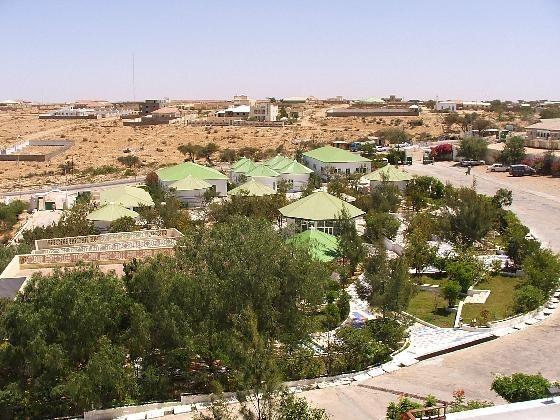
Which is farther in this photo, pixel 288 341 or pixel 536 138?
pixel 536 138

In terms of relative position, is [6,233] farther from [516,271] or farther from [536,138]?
[536,138]

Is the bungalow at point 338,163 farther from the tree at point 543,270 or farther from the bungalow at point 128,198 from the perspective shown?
the tree at point 543,270

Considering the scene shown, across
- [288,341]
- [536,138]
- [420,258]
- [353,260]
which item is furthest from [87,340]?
[536,138]

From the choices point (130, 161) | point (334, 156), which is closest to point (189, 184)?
point (334, 156)

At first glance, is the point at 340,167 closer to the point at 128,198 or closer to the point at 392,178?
the point at 392,178

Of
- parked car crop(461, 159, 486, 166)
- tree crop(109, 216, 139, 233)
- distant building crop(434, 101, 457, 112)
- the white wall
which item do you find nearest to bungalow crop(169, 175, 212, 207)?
tree crop(109, 216, 139, 233)

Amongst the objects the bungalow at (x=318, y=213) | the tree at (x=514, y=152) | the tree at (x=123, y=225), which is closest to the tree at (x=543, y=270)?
the bungalow at (x=318, y=213)

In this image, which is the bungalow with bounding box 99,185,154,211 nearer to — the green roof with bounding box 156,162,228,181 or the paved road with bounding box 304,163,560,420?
the green roof with bounding box 156,162,228,181
